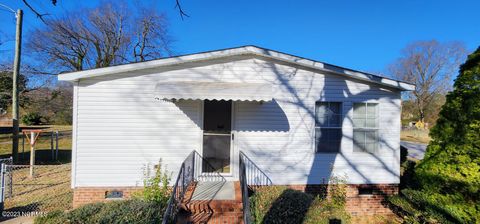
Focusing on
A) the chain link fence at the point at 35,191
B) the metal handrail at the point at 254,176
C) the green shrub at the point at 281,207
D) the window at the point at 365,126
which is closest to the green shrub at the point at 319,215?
the green shrub at the point at 281,207

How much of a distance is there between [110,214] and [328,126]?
21.0 feet

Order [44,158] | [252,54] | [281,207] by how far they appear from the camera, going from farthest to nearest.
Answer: [44,158], [252,54], [281,207]

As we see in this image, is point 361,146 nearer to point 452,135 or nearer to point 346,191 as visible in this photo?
point 346,191

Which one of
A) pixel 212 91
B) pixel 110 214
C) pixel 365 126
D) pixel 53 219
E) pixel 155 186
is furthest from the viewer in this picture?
pixel 365 126

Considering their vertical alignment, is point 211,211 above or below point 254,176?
below

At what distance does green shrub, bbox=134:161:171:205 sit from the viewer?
7.14 metres

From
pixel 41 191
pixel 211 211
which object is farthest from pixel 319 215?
pixel 41 191

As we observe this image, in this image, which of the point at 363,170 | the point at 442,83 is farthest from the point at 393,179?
the point at 442,83

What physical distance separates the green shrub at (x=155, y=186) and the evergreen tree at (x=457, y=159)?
6.58m

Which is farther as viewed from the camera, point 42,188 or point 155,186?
point 42,188

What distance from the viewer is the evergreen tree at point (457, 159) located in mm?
6027

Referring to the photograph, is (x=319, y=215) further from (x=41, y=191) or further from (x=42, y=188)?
(x=42, y=188)

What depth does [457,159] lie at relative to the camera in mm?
6383

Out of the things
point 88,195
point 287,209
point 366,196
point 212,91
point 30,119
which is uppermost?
point 212,91
